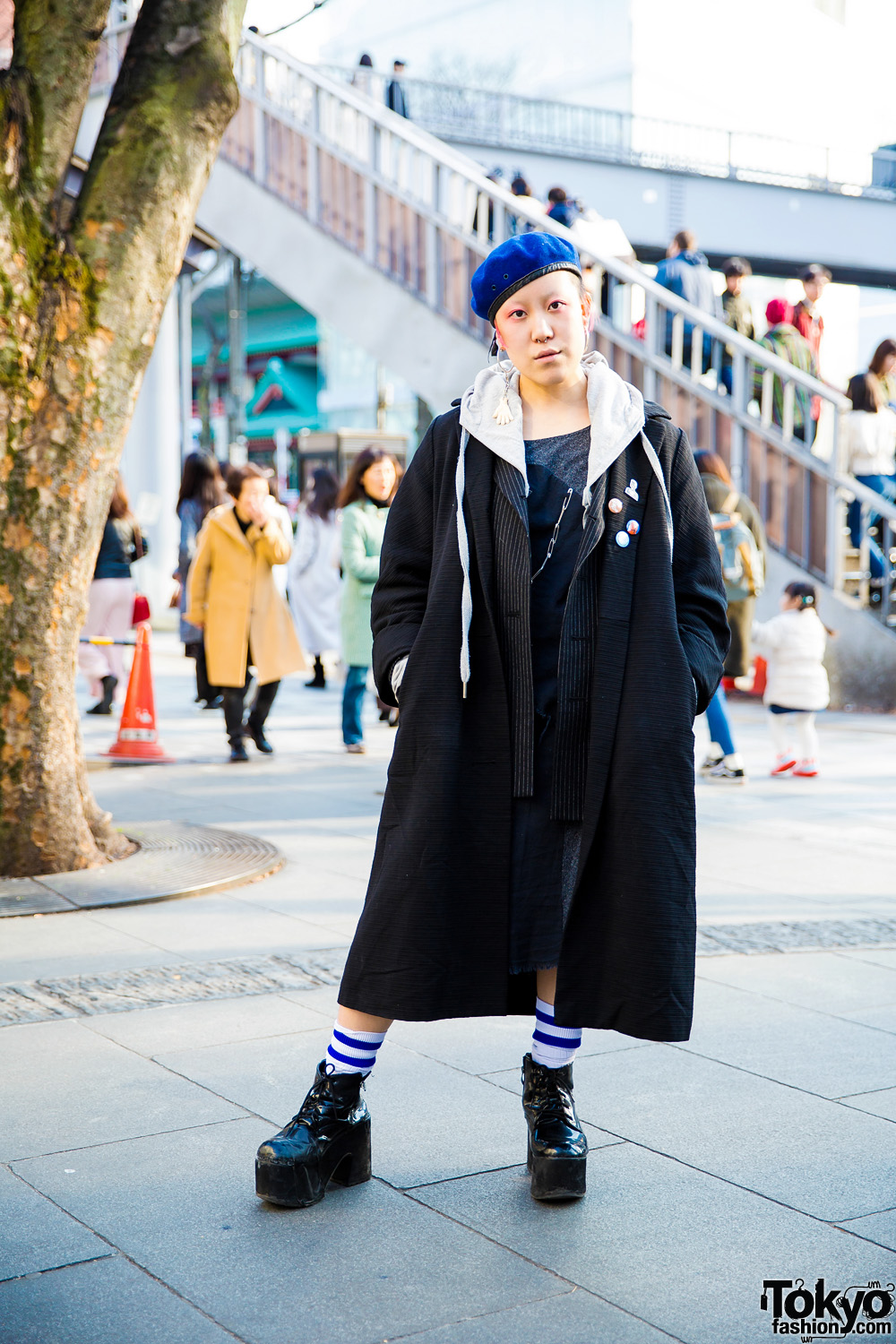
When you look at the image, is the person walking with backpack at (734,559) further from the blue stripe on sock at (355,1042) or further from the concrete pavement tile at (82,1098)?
the blue stripe on sock at (355,1042)

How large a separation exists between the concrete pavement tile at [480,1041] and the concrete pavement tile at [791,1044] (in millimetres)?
235

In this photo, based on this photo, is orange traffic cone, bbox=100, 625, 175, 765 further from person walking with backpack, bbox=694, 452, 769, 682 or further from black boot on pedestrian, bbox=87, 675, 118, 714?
person walking with backpack, bbox=694, 452, 769, 682

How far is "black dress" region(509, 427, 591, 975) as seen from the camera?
284 cm

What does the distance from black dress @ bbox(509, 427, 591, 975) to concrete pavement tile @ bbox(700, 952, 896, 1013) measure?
5.41 ft

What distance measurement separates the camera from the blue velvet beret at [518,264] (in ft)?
9.50

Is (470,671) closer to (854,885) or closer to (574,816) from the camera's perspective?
A: (574,816)

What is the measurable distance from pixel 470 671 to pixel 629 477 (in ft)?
1.63

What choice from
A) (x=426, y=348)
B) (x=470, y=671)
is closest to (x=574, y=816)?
(x=470, y=671)

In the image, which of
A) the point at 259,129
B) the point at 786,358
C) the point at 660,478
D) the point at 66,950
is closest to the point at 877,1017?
the point at 660,478

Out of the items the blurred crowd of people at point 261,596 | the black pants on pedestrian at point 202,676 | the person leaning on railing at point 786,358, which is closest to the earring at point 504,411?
the blurred crowd of people at point 261,596

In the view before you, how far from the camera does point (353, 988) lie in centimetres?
286

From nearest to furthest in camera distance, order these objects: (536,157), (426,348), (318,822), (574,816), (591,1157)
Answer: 1. (574,816)
2. (591,1157)
3. (318,822)
4. (426,348)
5. (536,157)

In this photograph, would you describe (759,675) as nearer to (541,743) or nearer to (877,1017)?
(877,1017)

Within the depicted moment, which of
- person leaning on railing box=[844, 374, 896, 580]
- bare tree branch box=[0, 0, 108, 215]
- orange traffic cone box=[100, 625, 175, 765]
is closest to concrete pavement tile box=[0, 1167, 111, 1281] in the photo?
bare tree branch box=[0, 0, 108, 215]
